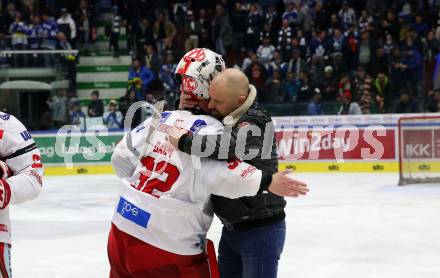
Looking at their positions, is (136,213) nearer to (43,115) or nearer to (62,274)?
Result: (62,274)

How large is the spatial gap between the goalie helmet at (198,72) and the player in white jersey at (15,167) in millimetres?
675

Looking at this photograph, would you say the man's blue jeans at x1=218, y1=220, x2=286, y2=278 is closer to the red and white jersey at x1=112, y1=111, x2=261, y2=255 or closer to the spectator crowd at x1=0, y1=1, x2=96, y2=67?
the red and white jersey at x1=112, y1=111, x2=261, y2=255

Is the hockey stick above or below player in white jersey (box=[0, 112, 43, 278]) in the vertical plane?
below

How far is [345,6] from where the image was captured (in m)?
18.9

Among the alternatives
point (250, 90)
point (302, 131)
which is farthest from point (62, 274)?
point (302, 131)

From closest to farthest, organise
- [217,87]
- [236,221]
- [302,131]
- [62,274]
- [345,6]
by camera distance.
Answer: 1. [217,87]
2. [236,221]
3. [62,274]
4. [302,131]
5. [345,6]

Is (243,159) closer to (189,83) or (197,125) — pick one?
(197,125)

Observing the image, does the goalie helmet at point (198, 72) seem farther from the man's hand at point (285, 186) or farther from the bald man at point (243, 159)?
the man's hand at point (285, 186)

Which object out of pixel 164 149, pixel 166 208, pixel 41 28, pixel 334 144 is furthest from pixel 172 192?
pixel 41 28

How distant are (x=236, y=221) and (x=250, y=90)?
537mm

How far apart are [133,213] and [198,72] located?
0.61m

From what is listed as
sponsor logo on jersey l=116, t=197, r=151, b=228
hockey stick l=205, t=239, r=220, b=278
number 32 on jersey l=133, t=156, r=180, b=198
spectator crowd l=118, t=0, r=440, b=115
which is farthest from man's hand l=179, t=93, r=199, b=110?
spectator crowd l=118, t=0, r=440, b=115

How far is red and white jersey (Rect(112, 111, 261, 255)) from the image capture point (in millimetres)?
3096

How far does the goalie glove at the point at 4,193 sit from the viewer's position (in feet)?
10.2
